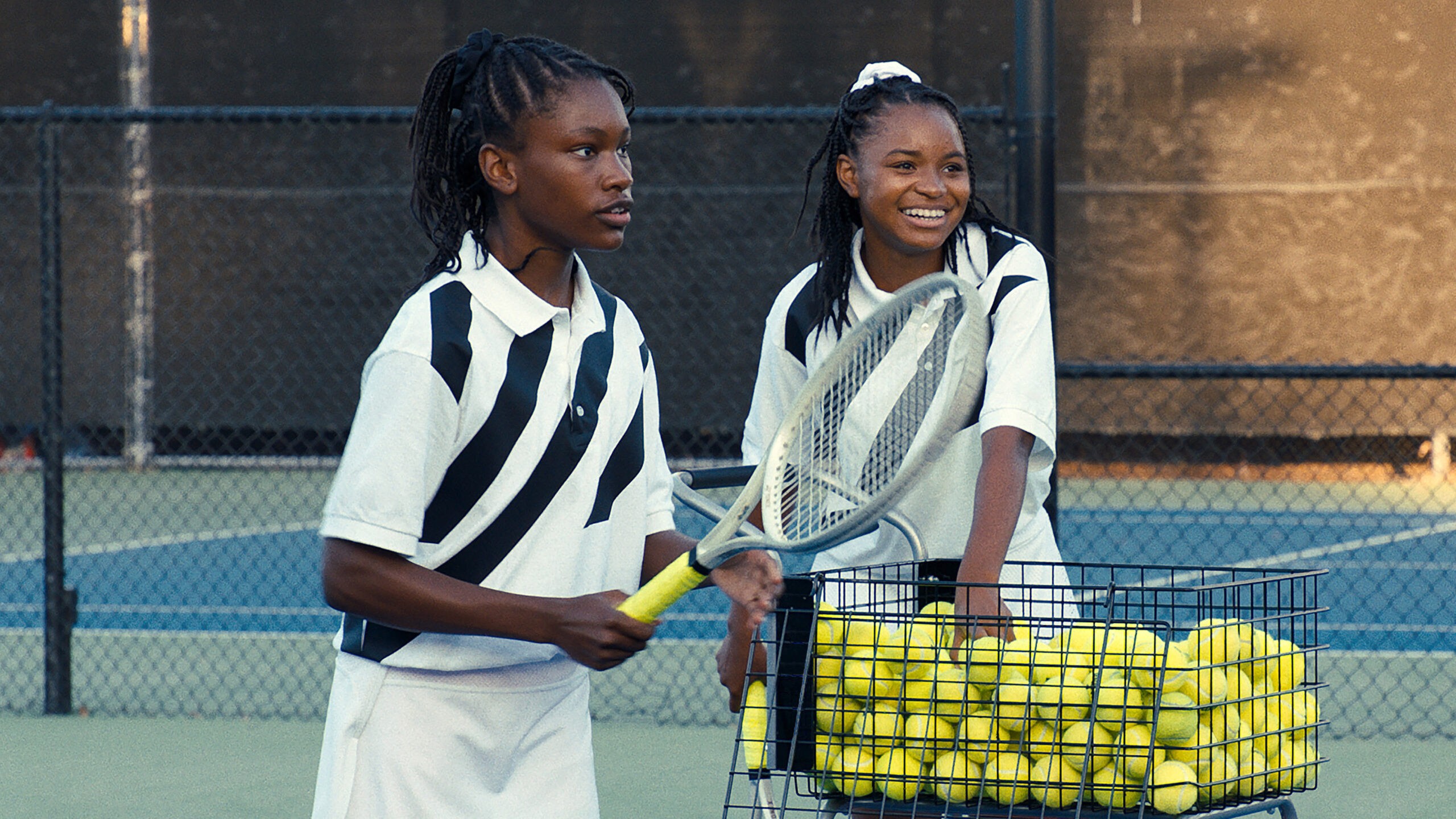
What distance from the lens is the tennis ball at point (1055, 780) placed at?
6.20ft

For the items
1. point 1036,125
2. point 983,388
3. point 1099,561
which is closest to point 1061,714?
point 983,388

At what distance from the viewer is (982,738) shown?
1.92 meters

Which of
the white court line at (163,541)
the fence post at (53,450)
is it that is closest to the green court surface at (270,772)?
the fence post at (53,450)

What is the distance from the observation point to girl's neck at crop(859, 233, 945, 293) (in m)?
2.55

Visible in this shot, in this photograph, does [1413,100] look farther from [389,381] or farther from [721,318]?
[389,381]

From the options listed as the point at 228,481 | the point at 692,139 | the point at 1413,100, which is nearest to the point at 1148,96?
the point at 1413,100

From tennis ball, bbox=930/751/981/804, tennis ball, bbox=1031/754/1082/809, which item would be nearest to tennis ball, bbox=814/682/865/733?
tennis ball, bbox=930/751/981/804

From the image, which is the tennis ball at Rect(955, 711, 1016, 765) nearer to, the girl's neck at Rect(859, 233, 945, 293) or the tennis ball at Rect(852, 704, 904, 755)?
the tennis ball at Rect(852, 704, 904, 755)

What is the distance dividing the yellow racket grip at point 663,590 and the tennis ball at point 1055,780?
17.4 inches

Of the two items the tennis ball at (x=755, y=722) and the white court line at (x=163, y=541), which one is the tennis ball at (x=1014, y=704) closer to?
the tennis ball at (x=755, y=722)

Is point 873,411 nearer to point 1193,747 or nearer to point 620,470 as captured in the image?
point 620,470

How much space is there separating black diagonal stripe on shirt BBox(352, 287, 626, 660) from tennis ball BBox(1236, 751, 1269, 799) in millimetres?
846

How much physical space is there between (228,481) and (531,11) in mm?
4499

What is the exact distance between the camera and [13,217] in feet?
44.9
